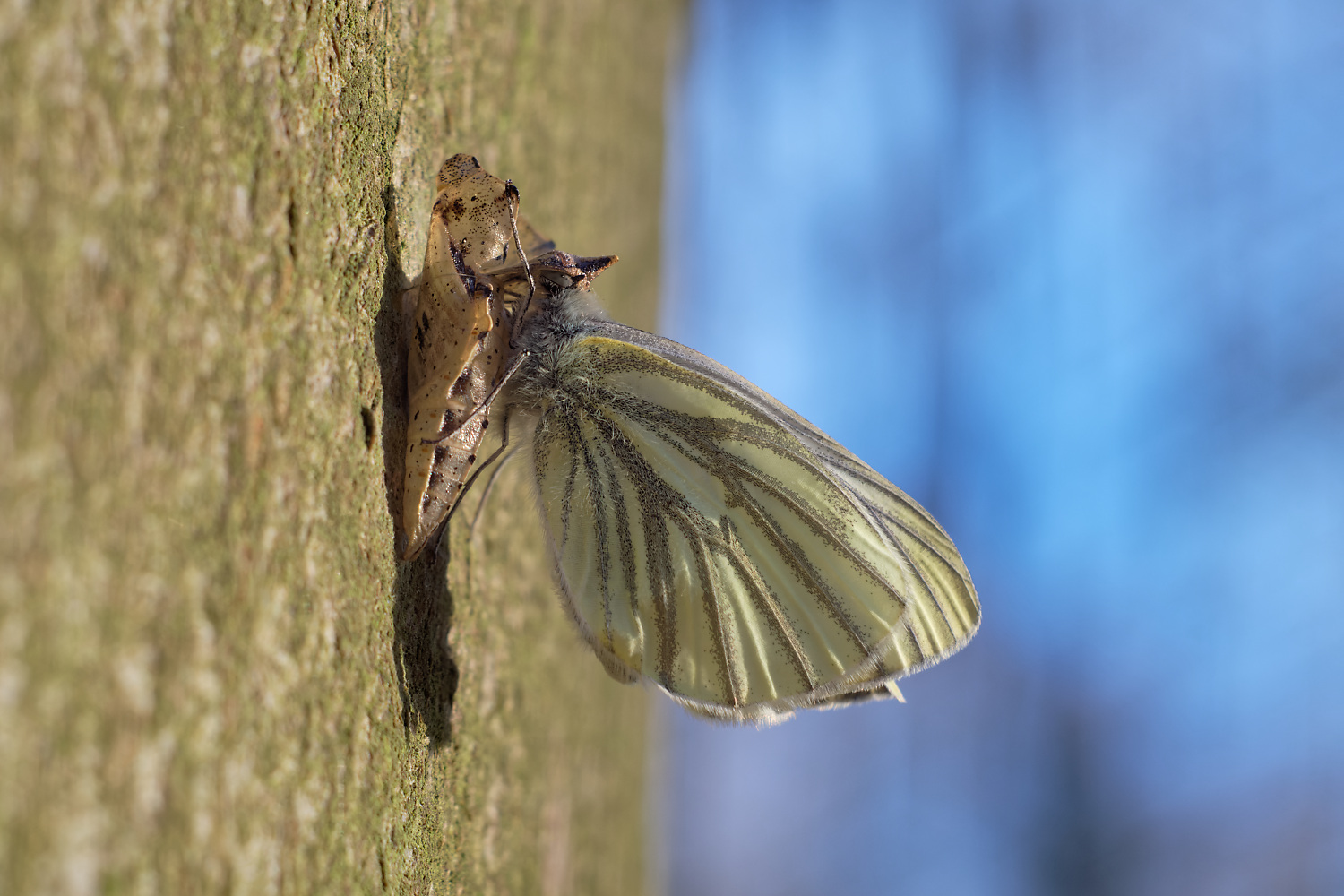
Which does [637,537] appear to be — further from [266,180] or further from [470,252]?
[266,180]

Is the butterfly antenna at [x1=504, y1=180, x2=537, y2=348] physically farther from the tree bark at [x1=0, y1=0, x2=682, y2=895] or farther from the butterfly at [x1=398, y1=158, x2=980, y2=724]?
the tree bark at [x1=0, y1=0, x2=682, y2=895]

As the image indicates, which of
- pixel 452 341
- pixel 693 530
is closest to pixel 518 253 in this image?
pixel 452 341

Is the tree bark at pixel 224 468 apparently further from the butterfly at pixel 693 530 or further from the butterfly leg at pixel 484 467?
the butterfly at pixel 693 530

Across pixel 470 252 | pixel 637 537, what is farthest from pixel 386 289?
pixel 637 537

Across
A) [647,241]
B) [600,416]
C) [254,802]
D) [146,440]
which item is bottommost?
[254,802]

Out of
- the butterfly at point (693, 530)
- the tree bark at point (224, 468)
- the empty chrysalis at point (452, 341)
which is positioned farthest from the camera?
the butterfly at point (693, 530)

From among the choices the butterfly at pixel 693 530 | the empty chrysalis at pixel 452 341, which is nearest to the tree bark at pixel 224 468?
the empty chrysalis at pixel 452 341
